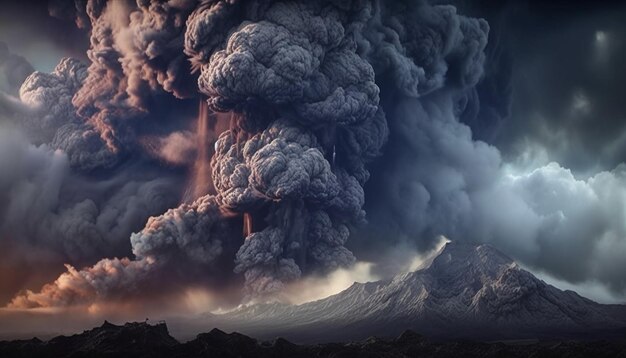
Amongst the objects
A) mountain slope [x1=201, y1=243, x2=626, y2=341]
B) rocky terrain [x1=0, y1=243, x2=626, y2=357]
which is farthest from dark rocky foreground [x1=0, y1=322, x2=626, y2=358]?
mountain slope [x1=201, y1=243, x2=626, y2=341]

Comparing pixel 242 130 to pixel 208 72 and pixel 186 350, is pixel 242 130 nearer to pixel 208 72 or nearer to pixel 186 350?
pixel 208 72

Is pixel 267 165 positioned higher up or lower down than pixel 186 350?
higher up

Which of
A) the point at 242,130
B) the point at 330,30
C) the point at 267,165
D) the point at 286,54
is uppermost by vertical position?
the point at 330,30

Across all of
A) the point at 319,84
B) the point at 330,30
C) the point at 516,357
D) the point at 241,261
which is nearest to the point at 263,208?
the point at 241,261

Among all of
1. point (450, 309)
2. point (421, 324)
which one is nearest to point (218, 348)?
point (421, 324)

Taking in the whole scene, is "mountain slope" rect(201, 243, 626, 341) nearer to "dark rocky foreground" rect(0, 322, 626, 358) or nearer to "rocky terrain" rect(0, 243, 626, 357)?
"rocky terrain" rect(0, 243, 626, 357)

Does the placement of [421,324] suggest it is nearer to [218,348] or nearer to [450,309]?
[450,309]
